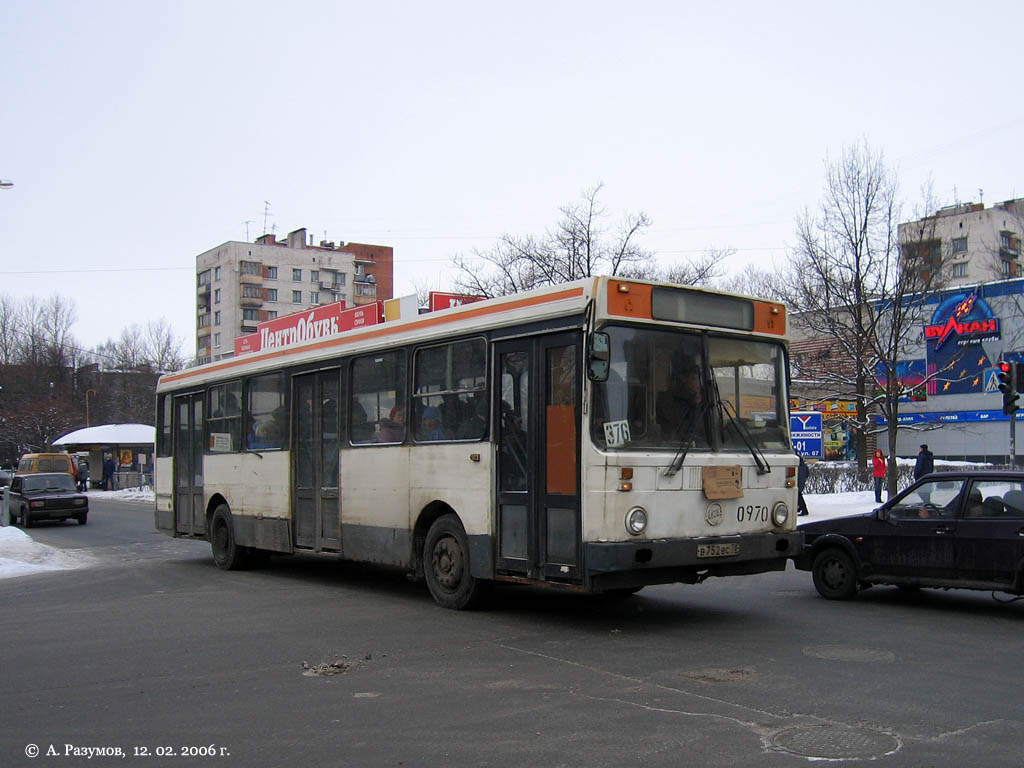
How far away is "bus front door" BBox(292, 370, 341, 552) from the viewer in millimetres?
12808

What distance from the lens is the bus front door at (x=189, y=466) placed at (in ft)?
54.2

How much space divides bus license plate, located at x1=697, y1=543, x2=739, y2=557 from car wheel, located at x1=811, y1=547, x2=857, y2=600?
2541 millimetres

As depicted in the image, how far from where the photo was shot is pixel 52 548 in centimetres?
2103

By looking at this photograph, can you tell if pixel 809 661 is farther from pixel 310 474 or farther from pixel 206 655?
pixel 310 474

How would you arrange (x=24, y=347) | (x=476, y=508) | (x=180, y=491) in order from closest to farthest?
(x=476, y=508)
(x=180, y=491)
(x=24, y=347)

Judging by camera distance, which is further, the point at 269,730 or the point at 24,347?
the point at 24,347

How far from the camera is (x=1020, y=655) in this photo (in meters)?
8.09

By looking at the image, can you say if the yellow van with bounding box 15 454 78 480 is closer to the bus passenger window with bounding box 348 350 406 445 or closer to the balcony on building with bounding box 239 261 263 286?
the bus passenger window with bounding box 348 350 406 445

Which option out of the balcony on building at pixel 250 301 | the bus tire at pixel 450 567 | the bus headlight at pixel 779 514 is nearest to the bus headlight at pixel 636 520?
the bus headlight at pixel 779 514

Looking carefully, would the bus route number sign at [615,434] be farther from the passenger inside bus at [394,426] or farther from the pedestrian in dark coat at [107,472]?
the pedestrian in dark coat at [107,472]

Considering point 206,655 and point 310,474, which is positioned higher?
point 310,474

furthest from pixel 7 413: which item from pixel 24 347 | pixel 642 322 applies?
pixel 642 322

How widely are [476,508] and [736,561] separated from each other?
8.57 ft

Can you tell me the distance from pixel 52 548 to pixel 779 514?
16.8 m
